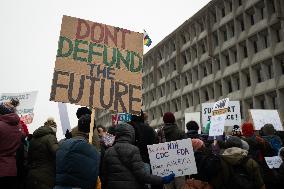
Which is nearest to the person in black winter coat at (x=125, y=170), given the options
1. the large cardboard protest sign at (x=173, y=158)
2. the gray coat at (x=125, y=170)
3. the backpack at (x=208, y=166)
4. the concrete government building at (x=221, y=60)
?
the gray coat at (x=125, y=170)

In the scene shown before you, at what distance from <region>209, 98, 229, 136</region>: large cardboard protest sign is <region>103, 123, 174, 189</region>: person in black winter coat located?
3087mm

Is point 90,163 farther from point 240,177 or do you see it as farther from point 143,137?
point 240,177

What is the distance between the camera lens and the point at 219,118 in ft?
23.7

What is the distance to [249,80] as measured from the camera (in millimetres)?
31438

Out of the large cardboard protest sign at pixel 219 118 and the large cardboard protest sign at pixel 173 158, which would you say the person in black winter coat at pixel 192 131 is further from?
the large cardboard protest sign at pixel 173 158

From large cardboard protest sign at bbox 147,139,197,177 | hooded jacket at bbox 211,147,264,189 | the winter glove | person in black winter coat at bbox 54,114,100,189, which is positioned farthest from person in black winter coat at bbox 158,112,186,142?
person in black winter coat at bbox 54,114,100,189

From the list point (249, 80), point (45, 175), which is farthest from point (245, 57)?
point (45, 175)

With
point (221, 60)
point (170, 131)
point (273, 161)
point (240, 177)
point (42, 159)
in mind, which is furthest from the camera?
point (221, 60)

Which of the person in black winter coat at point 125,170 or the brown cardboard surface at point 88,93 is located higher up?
the brown cardboard surface at point 88,93

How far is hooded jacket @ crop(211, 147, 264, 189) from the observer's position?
4.29m

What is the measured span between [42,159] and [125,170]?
1297 millimetres

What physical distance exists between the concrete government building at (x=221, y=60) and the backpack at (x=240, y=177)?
2384 centimetres

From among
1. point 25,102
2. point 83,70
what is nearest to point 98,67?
point 83,70

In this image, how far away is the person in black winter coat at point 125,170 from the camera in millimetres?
3973
